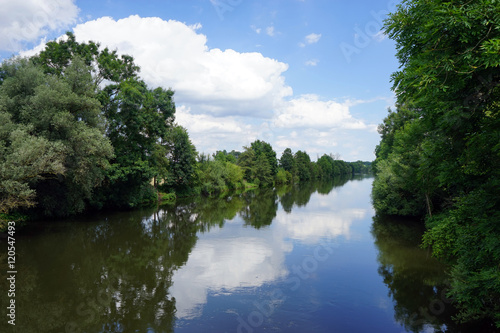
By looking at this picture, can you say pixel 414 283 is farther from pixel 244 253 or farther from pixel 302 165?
pixel 302 165

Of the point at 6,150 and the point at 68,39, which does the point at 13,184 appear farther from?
the point at 68,39

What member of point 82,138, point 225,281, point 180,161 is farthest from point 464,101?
point 180,161

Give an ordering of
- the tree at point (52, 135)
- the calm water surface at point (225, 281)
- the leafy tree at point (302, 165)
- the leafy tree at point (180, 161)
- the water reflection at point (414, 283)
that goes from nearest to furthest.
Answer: the calm water surface at point (225, 281) < the water reflection at point (414, 283) < the tree at point (52, 135) < the leafy tree at point (180, 161) < the leafy tree at point (302, 165)

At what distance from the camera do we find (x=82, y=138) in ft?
69.8

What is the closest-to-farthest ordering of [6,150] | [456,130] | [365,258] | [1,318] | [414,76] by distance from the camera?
1. [414,76]
2. [456,130]
3. [1,318]
4. [365,258]
5. [6,150]

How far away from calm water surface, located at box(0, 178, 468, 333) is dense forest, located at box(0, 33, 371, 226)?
3.43 metres

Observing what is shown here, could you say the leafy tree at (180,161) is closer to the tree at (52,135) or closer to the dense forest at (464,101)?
the tree at (52,135)

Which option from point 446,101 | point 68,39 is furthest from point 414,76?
point 68,39

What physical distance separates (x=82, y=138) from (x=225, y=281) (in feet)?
51.9

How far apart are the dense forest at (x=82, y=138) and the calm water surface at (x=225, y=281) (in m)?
3.43

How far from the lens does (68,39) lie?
2900 centimetres

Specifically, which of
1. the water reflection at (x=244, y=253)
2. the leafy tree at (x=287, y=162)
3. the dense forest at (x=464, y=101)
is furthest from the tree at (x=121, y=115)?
the leafy tree at (x=287, y=162)

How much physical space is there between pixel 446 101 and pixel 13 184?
21.6 m

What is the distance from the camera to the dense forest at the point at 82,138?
18.9 m
